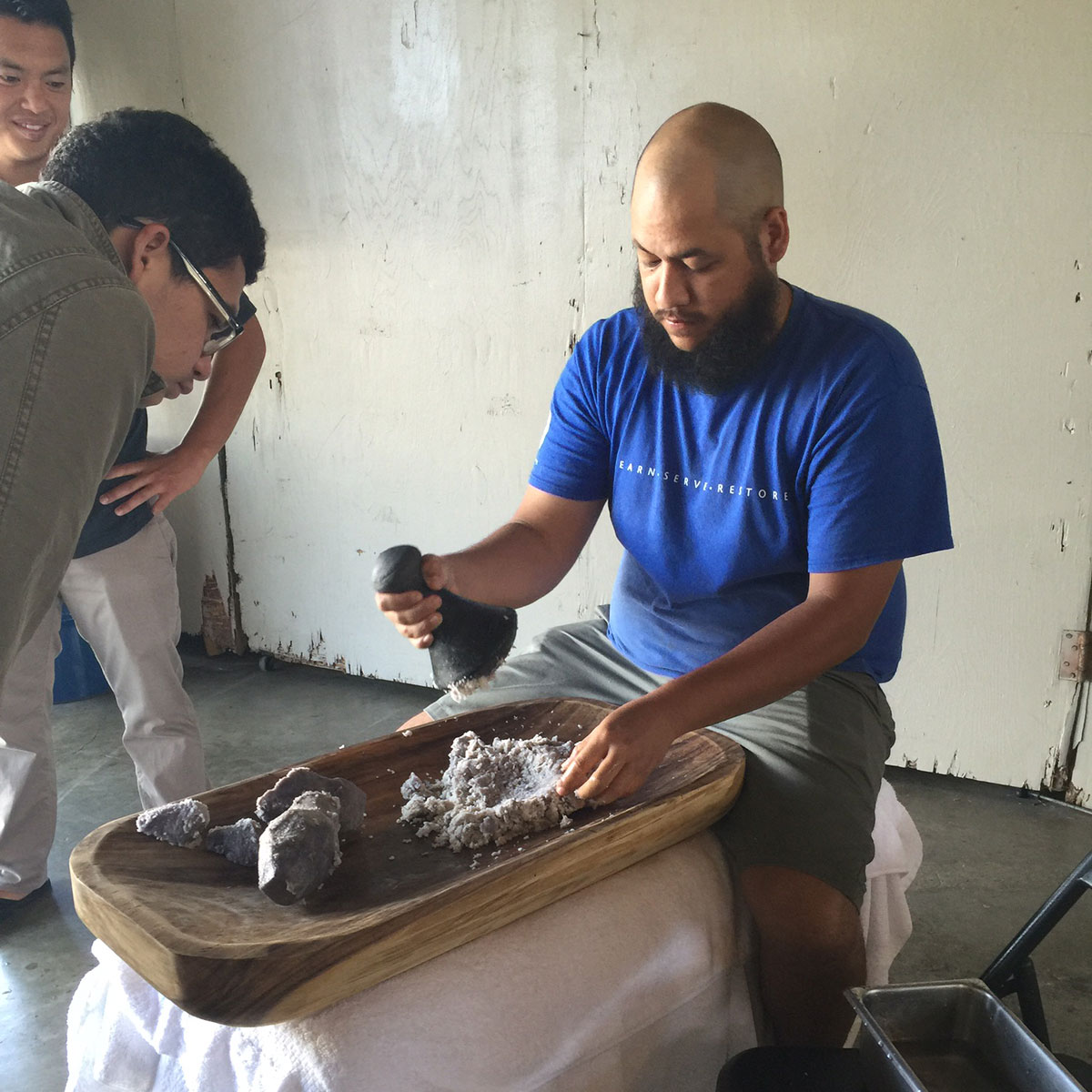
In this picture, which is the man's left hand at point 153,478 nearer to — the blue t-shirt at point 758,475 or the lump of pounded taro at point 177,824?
the blue t-shirt at point 758,475

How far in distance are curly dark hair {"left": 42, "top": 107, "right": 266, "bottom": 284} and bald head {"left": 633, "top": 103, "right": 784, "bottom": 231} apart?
65 cm

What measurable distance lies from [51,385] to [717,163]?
1061mm

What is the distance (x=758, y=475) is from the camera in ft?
5.67

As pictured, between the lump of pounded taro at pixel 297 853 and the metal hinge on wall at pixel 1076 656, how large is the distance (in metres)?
2.31

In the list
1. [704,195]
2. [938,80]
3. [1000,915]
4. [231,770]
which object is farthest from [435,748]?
[938,80]

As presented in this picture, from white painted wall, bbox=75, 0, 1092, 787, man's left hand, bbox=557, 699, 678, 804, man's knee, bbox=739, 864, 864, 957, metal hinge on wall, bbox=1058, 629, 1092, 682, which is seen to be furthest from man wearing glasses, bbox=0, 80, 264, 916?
metal hinge on wall, bbox=1058, 629, 1092, 682

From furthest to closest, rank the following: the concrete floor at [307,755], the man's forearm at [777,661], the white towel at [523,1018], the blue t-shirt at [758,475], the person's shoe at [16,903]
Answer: the person's shoe at [16,903] < the concrete floor at [307,755] < the blue t-shirt at [758,475] < the man's forearm at [777,661] < the white towel at [523,1018]

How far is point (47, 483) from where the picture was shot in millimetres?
1080

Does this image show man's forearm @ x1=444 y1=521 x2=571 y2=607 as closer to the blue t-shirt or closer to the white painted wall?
the blue t-shirt

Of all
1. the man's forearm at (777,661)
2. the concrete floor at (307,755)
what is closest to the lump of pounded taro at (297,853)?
the man's forearm at (777,661)

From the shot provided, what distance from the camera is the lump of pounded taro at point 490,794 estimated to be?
135 cm

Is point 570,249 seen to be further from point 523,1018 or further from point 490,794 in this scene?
point 523,1018

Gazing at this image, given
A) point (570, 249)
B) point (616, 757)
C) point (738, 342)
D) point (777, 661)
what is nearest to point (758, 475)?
point (738, 342)

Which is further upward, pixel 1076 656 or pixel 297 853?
pixel 297 853
